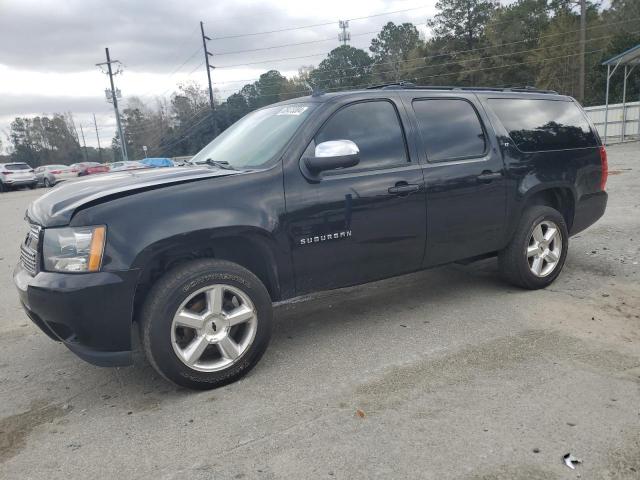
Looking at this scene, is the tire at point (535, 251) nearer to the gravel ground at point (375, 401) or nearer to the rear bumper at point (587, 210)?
the gravel ground at point (375, 401)

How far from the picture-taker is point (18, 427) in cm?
301

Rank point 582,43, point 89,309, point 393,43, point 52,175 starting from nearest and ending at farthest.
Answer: point 89,309, point 52,175, point 582,43, point 393,43

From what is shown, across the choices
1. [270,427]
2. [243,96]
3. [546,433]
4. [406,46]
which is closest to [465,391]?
[546,433]

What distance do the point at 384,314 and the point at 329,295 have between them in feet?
2.85

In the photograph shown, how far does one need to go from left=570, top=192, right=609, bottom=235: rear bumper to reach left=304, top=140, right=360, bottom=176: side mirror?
9.40 feet

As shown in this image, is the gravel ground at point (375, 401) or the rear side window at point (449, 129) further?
the rear side window at point (449, 129)

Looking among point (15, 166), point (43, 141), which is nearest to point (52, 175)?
point (15, 166)

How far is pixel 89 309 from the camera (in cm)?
293

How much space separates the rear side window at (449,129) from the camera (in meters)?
4.19

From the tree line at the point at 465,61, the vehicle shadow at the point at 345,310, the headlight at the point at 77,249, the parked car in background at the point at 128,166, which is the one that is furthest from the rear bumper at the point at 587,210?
the tree line at the point at 465,61

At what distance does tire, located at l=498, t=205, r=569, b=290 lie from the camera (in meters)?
4.68

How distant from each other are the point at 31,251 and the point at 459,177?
3199mm

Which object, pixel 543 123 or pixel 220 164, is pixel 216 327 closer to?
pixel 220 164

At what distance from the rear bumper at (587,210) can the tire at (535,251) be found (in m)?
0.31
